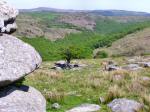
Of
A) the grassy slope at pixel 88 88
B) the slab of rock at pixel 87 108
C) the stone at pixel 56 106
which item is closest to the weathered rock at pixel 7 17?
the stone at pixel 56 106

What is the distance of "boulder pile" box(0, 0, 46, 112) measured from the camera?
13508mm

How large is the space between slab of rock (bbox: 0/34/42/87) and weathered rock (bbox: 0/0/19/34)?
1.35 ft

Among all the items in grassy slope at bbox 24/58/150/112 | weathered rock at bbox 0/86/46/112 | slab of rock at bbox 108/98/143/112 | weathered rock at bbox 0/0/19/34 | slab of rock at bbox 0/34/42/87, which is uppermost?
weathered rock at bbox 0/0/19/34

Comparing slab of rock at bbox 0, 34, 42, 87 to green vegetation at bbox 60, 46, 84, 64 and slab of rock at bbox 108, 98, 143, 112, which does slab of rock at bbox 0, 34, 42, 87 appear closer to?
slab of rock at bbox 108, 98, 143, 112

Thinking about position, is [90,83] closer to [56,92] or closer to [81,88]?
[81,88]

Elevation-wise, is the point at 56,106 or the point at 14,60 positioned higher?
the point at 14,60

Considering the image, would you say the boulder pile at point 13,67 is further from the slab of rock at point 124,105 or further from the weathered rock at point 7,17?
the slab of rock at point 124,105

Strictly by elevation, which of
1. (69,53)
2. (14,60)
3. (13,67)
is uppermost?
(14,60)

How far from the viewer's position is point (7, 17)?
1481cm

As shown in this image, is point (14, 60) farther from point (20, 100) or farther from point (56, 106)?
point (56, 106)

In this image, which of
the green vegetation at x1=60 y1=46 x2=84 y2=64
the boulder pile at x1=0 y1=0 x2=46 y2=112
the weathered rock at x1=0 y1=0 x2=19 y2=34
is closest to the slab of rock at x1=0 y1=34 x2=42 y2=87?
the boulder pile at x1=0 y1=0 x2=46 y2=112

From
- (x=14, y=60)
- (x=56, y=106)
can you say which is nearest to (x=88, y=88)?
(x=56, y=106)

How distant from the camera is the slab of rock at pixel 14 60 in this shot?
13.3m

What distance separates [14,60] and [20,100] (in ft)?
4.92
